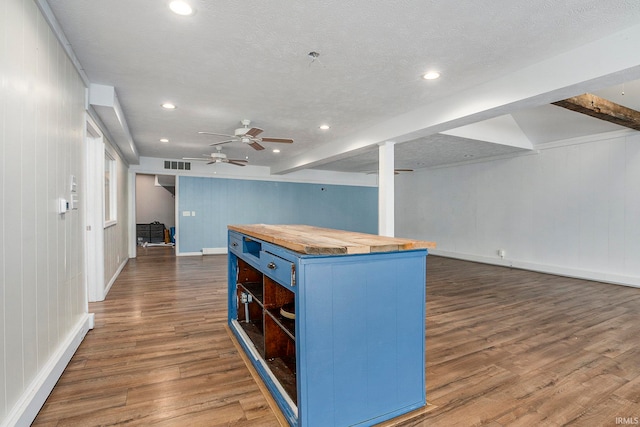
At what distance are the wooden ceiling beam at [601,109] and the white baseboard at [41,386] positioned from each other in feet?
18.4

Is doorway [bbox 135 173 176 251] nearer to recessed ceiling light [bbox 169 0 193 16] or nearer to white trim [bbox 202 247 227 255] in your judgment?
white trim [bbox 202 247 227 255]

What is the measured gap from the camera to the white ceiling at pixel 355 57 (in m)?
2.16

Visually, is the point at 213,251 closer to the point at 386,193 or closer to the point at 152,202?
the point at 152,202

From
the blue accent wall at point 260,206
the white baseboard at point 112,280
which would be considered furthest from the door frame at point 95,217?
the blue accent wall at point 260,206

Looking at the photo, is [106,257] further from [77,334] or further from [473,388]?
[473,388]

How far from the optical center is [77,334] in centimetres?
269

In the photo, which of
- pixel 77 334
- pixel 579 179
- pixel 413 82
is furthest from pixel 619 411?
pixel 579 179

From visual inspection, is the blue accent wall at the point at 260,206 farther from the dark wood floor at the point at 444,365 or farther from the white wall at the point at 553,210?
the dark wood floor at the point at 444,365

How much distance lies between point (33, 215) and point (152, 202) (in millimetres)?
11887

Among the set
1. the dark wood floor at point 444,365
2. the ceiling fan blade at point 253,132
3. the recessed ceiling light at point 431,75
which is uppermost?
the recessed ceiling light at point 431,75

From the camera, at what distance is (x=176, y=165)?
8531 millimetres

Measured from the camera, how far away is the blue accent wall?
877 centimetres

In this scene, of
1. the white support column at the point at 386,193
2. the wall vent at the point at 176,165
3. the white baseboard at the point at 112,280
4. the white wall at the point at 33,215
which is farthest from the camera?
the wall vent at the point at 176,165

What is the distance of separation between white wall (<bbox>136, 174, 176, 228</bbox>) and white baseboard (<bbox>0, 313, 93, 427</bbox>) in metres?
10.9
